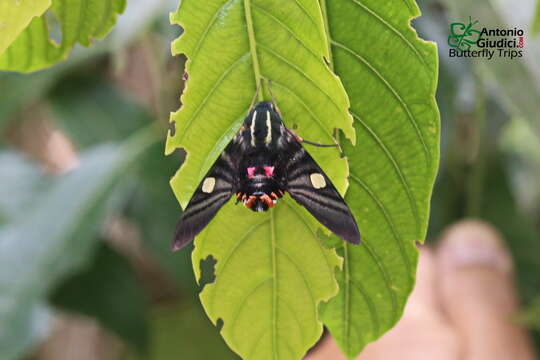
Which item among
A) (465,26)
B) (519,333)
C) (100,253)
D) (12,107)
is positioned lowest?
(100,253)

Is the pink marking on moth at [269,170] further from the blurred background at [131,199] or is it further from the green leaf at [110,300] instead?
the green leaf at [110,300]

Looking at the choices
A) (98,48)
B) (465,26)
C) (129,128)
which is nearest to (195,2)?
(465,26)

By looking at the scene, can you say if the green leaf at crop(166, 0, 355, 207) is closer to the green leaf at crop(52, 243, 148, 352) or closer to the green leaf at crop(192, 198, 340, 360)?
the green leaf at crop(192, 198, 340, 360)

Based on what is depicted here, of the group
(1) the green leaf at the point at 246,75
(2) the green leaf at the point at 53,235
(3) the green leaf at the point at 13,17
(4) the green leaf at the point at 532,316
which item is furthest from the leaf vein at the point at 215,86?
(2) the green leaf at the point at 53,235

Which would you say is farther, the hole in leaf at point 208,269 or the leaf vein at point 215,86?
the hole in leaf at point 208,269

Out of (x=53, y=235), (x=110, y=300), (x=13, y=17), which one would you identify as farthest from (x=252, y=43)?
(x=110, y=300)

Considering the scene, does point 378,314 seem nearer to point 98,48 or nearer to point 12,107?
point 98,48

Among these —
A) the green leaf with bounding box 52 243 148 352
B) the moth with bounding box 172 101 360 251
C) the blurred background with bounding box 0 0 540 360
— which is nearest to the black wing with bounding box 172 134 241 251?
the moth with bounding box 172 101 360 251
